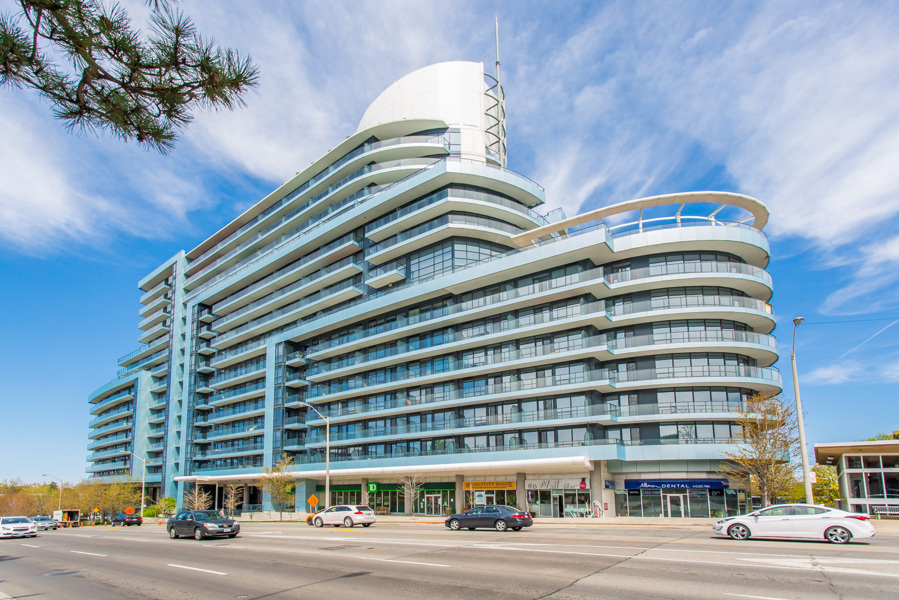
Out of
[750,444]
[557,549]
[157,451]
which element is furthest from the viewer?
[157,451]

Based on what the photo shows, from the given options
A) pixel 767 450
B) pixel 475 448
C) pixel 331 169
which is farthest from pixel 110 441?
pixel 767 450

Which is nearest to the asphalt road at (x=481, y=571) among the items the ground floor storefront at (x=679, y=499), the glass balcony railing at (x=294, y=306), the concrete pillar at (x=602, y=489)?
the ground floor storefront at (x=679, y=499)

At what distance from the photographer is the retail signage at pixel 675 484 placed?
40.1 metres

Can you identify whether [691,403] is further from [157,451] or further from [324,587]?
[157,451]

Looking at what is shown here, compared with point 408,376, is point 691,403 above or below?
below

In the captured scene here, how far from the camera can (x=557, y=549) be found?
17.9 metres

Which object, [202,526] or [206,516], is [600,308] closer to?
[206,516]

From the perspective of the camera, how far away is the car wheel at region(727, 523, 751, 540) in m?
20.4

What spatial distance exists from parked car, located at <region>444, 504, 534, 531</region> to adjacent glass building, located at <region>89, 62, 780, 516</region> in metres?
14.6

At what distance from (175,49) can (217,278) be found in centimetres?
8474

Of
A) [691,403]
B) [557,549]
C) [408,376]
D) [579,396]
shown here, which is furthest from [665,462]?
[557,549]

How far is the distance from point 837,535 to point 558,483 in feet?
88.7

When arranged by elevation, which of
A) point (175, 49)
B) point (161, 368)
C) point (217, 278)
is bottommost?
point (175, 49)

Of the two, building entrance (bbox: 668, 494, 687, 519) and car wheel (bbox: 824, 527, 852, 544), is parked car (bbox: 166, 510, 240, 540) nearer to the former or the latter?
car wheel (bbox: 824, 527, 852, 544)
